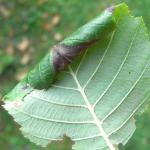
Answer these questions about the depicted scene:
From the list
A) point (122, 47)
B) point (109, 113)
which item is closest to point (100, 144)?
point (109, 113)

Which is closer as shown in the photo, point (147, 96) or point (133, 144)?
point (147, 96)

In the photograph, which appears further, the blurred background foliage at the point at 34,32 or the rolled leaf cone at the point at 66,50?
the blurred background foliage at the point at 34,32

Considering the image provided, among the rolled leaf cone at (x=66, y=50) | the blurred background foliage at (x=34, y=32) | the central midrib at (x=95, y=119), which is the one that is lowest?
the blurred background foliage at (x=34, y=32)

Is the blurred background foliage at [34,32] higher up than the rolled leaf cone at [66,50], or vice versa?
the rolled leaf cone at [66,50]

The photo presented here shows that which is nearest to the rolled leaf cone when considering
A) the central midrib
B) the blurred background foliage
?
the central midrib

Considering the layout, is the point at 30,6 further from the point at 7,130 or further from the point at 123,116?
the point at 123,116

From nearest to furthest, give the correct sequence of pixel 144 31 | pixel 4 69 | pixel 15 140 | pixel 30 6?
pixel 144 31 → pixel 15 140 → pixel 30 6 → pixel 4 69

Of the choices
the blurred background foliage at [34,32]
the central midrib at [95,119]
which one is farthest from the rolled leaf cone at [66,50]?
the blurred background foliage at [34,32]

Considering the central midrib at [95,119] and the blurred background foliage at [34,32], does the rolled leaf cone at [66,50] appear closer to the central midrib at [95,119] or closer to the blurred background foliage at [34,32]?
the central midrib at [95,119]

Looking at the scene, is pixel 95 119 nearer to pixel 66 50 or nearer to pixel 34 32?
pixel 66 50
